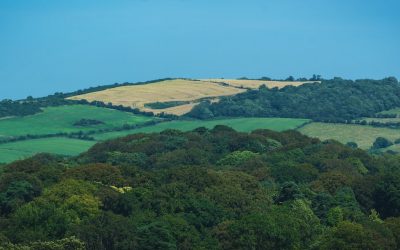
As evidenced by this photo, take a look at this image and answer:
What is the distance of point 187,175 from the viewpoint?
114438mm

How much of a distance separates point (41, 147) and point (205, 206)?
80.4 m

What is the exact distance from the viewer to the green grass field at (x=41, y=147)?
172 m

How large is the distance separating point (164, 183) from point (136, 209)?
47.1 ft

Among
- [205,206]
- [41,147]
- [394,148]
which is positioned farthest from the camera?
[394,148]

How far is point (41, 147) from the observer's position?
179 metres

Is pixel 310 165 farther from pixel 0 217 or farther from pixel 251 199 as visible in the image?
pixel 0 217

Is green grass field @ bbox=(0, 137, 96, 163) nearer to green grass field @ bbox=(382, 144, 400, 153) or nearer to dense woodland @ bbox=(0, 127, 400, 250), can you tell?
dense woodland @ bbox=(0, 127, 400, 250)

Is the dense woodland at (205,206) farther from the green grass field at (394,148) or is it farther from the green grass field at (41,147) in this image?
the green grass field at (394,148)

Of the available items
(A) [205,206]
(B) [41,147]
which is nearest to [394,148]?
(B) [41,147]

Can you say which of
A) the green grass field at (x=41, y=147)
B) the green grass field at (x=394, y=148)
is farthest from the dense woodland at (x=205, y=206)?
the green grass field at (x=394, y=148)

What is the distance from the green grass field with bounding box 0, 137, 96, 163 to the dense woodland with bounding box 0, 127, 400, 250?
3375 cm

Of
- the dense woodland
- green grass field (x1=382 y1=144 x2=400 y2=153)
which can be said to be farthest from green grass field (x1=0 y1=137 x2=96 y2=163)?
green grass field (x1=382 y1=144 x2=400 y2=153)

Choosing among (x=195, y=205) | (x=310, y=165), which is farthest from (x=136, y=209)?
(x=310, y=165)

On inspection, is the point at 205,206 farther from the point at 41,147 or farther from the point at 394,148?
the point at 394,148
